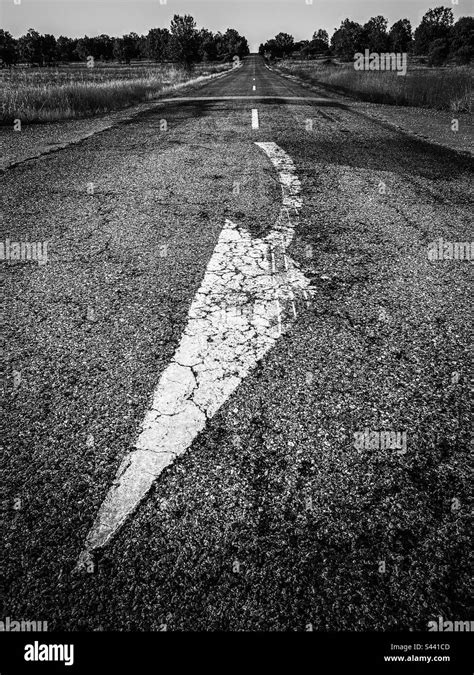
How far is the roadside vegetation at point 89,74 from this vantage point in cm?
945

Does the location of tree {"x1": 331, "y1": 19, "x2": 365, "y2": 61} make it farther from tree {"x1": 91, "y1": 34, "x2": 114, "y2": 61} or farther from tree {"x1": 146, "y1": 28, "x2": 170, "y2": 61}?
tree {"x1": 91, "y1": 34, "x2": 114, "y2": 61}

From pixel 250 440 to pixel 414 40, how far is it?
298 feet

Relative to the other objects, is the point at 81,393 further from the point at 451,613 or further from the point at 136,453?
the point at 451,613

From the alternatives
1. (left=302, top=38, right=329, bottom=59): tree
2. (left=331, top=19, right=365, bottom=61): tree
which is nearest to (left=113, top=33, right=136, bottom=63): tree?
(left=302, top=38, right=329, bottom=59): tree

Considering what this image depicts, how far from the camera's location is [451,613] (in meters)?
1.03

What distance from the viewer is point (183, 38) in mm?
33938

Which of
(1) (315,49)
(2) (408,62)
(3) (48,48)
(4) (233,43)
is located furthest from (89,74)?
(4) (233,43)

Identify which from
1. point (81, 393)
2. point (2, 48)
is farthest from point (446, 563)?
point (2, 48)

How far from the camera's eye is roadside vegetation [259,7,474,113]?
1245 centimetres

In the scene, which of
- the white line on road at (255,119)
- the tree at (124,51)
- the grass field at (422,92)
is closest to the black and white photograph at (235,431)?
the white line on road at (255,119)

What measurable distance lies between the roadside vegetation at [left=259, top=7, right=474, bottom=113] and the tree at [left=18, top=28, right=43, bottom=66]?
44501 millimetres

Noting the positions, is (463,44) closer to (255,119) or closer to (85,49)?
(255,119)

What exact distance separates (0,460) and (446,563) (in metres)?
1.57

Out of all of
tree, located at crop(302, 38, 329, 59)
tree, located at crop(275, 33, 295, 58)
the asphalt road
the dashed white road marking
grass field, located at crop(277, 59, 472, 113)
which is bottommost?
the asphalt road
